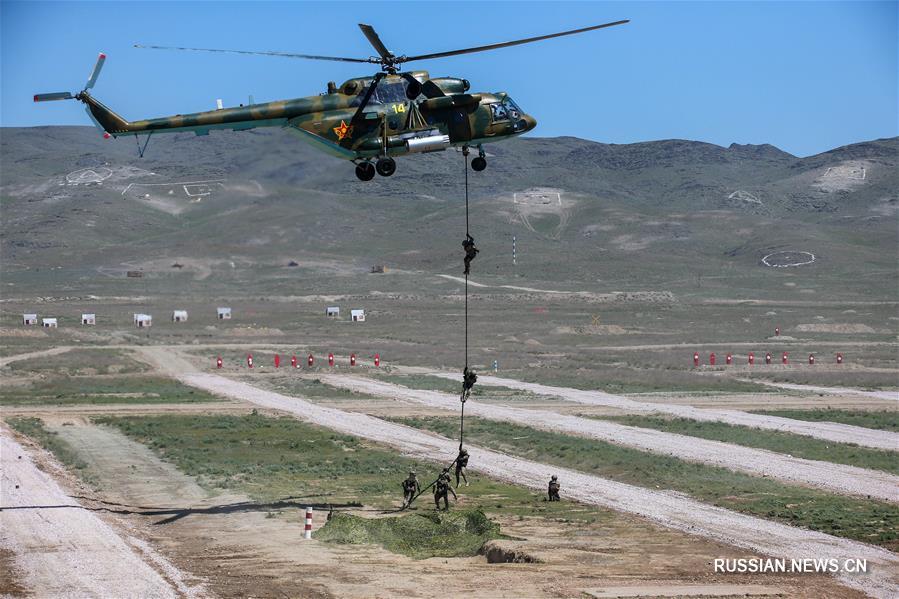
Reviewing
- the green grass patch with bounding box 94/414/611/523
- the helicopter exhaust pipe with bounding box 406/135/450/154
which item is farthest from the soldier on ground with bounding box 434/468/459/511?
the helicopter exhaust pipe with bounding box 406/135/450/154

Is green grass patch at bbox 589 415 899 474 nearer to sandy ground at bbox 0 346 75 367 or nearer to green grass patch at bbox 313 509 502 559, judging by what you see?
green grass patch at bbox 313 509 502 559

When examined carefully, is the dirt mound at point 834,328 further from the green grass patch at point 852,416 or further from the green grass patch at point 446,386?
the green grass patch at point 852,416

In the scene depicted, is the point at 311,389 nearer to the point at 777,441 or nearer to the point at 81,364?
the point at 81,364

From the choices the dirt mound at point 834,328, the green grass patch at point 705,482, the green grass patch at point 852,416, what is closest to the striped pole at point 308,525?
the green grass patch at point 705,482

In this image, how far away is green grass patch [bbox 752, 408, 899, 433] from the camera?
59122 mm

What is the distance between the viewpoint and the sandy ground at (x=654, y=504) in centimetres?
3039

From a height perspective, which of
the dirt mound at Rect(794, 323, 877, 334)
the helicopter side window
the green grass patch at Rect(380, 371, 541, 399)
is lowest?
the green grass patch at Rect(380, 371, 541, 399)

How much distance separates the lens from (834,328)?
130 meters

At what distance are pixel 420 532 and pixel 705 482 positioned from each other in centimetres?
1401

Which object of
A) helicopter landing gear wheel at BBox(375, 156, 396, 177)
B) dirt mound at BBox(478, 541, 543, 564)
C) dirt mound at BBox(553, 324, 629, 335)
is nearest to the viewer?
dirt mound at BBox(478, 541, 543, 564)

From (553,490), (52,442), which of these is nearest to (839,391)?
(553,490)

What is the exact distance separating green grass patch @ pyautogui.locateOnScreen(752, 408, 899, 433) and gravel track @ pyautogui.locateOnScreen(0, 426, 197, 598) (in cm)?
3862

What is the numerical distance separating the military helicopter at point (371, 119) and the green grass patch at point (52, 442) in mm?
14204

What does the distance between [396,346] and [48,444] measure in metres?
58.3
